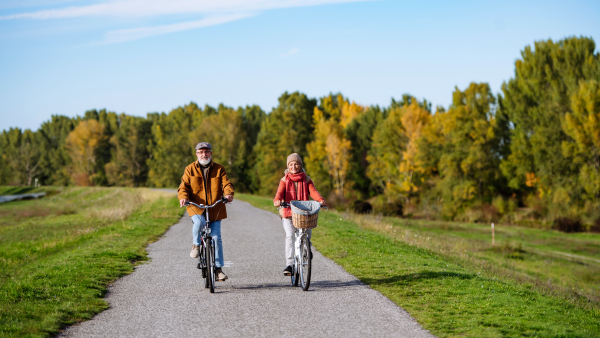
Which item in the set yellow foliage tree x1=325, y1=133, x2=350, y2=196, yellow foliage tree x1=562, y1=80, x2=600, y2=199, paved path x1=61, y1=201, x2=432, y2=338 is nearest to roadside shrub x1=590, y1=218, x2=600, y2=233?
yellow foliage tree x1=562, y1=80, x2=600, y2=199

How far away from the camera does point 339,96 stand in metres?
101

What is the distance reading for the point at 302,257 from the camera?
26.0 feet

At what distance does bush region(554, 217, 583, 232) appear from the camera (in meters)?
39.1

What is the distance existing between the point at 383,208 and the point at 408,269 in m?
41.3

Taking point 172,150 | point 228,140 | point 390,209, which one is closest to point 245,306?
point 390,209

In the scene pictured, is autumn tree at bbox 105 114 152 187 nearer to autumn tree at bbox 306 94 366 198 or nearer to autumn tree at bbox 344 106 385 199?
autumn tree at bbox 306 94 366 198

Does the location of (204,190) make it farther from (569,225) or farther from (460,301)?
(569,225)

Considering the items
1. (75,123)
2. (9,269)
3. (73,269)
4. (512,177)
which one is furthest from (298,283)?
(75,123)

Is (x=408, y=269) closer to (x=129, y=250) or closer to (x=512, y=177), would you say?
(x=129, y=250)

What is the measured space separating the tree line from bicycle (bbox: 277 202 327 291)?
39.1m

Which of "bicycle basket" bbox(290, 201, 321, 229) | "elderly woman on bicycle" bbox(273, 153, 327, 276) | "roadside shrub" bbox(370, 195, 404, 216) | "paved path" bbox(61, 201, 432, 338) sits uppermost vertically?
"elderly woman on bicycle" bbox(273, 153, 327, 276)

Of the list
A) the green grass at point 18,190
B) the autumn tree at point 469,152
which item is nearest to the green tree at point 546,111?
the autumn tree at point 469,152

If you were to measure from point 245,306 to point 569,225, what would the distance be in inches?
1542

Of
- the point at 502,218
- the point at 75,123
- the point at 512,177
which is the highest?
the point at 75,123
